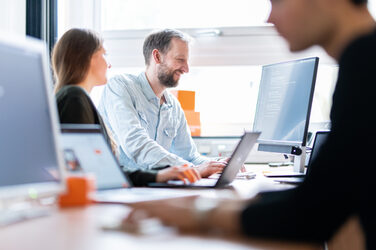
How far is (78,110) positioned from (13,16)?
175cm

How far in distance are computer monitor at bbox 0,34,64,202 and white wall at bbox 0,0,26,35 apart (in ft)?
7.40

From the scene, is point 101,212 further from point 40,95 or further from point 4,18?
point 4,18

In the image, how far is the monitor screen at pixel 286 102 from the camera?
2.39m

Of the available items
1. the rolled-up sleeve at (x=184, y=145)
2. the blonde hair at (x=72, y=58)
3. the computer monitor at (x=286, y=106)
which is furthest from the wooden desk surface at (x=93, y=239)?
the rolled-up sleeve at (x=184, y=145)

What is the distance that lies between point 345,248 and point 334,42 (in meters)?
1.63

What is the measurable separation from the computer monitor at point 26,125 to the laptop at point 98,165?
0.25 metres

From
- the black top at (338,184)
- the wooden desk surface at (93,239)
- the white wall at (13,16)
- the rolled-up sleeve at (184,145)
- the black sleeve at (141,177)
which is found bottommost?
the rolled-up sleeve at (184,145)

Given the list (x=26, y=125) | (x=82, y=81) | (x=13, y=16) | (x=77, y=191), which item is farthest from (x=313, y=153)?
(x=13, y=16)

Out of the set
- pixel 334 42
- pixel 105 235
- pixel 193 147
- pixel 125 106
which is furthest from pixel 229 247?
pixel 193 147

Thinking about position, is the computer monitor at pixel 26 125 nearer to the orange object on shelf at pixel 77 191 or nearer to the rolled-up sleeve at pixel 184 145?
the orange object on shelf at pixel 77 191

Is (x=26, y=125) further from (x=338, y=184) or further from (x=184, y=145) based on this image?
(x=184, y=145)

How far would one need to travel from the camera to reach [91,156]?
1556 mm

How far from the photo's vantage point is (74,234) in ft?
Answer: 3.12

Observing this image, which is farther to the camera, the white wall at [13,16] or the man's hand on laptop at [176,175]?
the white wall at [13,16]
